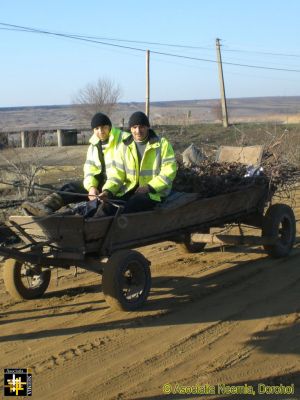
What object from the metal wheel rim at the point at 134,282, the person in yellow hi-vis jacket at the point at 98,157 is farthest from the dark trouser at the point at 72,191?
the metal wheel rim at the point at 134,282

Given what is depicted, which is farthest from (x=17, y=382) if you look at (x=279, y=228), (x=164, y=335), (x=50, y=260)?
(x=279, y=228)

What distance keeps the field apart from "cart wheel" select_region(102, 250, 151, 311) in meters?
0.12

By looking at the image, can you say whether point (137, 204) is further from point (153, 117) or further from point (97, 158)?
point (153, 117)

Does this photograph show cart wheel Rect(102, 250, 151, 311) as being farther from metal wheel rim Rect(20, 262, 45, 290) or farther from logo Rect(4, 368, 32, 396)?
logo Rect(4, 368, 32, 396)

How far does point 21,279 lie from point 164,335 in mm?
1889

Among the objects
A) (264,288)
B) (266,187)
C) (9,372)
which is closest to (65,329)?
(9,372)

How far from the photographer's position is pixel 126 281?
6348 mm

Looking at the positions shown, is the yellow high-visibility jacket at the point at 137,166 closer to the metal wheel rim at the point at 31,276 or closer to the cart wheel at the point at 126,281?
the cart wheel at the point at 126,281

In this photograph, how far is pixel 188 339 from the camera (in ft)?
18.2

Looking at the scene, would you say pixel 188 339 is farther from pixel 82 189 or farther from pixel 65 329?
pixel 82 189

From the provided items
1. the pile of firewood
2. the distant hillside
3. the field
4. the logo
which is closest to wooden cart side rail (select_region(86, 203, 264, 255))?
the pile of firewood

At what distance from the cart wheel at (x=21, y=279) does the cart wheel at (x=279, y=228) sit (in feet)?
9.80

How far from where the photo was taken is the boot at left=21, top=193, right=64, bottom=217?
20.5 ft

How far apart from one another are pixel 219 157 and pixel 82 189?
8.37 feet
